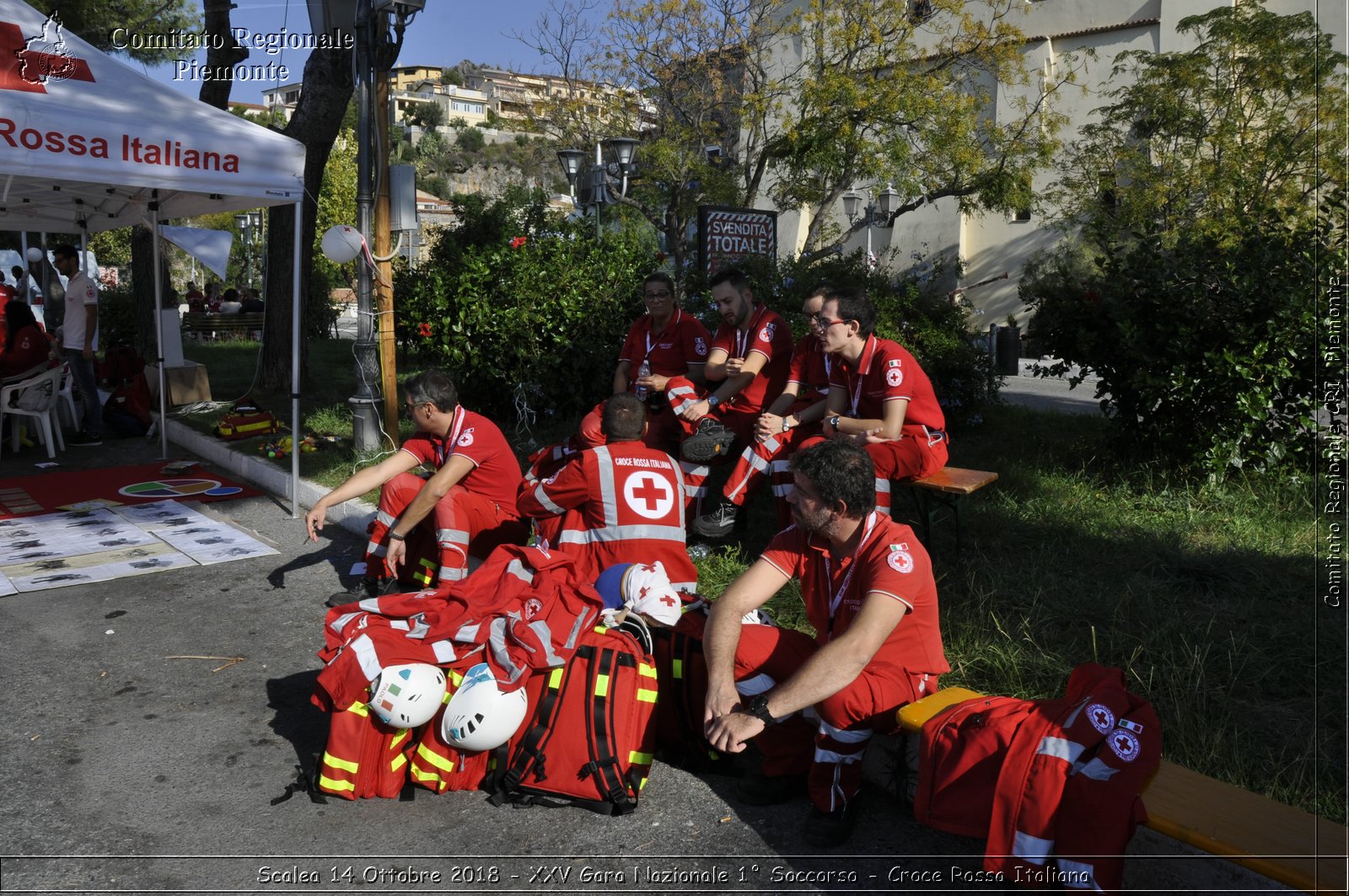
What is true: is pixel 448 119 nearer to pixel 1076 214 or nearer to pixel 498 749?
pixel 1076 214

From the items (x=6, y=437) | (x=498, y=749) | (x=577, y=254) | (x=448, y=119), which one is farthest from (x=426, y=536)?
(x=448, y=119)

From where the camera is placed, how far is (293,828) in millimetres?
3500

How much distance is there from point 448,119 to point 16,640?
380ft

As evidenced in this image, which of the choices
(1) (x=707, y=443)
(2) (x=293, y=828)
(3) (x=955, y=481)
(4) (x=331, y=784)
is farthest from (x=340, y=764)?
(3) (x=955, y=481)

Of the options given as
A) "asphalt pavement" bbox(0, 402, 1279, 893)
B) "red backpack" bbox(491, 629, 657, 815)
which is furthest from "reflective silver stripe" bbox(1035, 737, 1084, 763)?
"red backpack" bbox(491, 629, 657, 815)

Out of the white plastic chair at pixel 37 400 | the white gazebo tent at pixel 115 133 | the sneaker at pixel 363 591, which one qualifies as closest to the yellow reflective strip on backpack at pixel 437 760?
the sneaker at pixel 363 591

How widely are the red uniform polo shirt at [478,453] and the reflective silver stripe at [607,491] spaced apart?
1.00 metres

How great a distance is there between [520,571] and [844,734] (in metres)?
1.42

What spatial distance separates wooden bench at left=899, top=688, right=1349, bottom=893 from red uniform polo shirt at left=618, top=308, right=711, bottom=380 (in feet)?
14.3

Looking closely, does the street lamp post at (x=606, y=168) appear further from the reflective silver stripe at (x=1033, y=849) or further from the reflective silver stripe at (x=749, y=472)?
the reflective silver stripe at (x=1033, y=849)

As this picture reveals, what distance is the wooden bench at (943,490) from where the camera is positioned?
5340 millimetres

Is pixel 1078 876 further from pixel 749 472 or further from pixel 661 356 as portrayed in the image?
pixel 661 356

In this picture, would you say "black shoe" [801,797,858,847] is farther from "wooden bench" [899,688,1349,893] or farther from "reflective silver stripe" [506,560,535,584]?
"reflective silver stripe" [506,560,535,584]

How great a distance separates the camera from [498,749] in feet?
12.1
